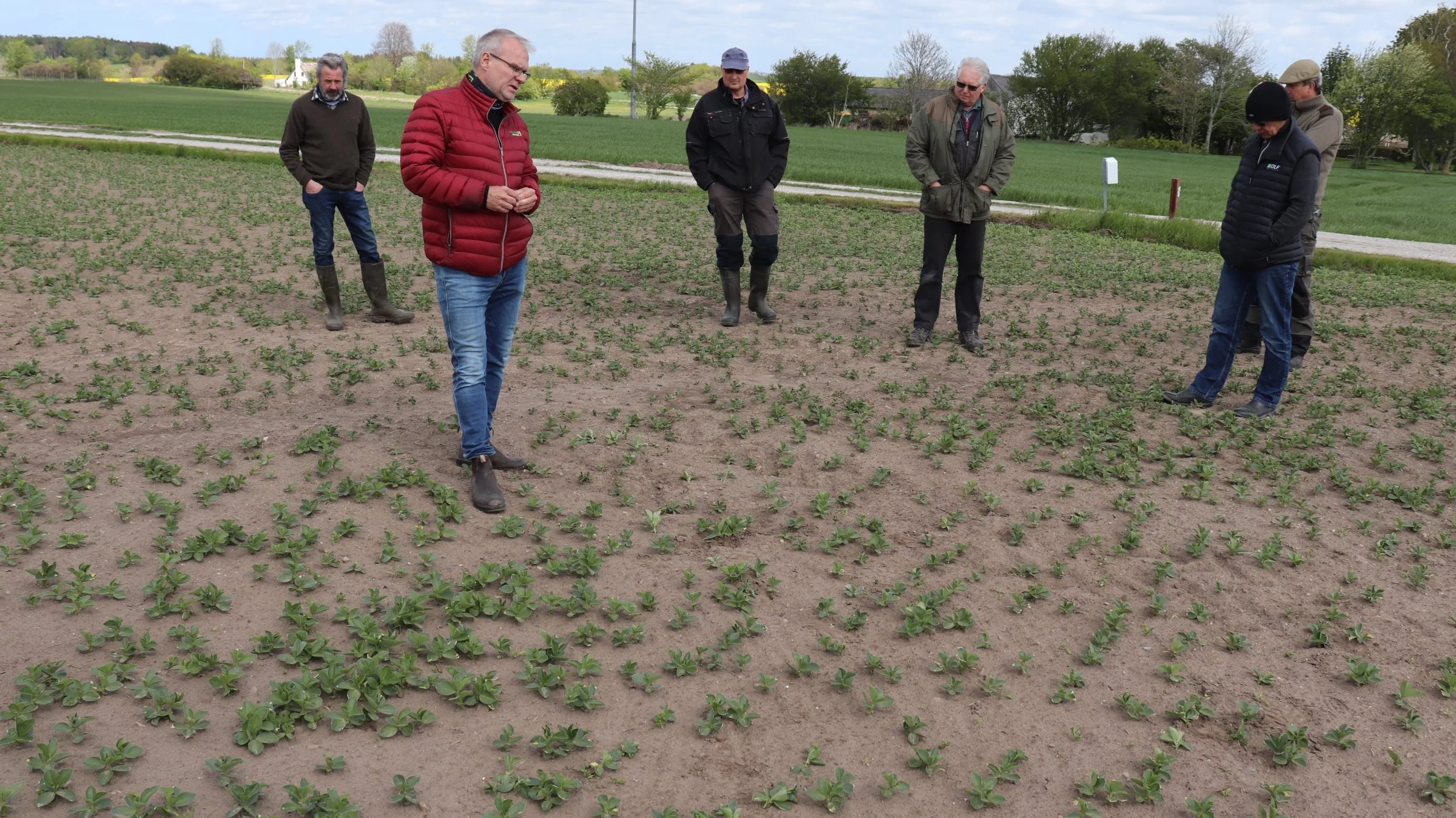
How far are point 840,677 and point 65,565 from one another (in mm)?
3540

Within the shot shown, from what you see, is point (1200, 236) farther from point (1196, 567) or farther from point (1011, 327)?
point (1196, 567)

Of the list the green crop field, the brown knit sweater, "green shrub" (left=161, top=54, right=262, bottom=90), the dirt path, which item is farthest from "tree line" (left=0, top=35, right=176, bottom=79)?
the brown knit sweater

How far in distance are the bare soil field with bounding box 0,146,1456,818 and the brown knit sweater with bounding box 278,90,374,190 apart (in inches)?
52.8

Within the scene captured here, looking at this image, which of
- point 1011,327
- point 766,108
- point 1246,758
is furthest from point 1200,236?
point 1246,758

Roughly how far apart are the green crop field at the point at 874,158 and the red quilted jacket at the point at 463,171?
2003 centimetres

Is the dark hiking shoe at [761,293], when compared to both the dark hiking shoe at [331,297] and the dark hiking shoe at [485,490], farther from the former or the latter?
the dark hiking shoe at [485,490]

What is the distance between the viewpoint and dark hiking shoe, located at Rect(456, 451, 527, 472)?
236 inches

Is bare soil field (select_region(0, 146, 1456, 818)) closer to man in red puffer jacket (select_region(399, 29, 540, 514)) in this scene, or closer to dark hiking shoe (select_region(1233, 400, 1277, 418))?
dark hiking shoe (select_region(1233, 400, 1277, 418))

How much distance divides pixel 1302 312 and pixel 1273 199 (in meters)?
2.17

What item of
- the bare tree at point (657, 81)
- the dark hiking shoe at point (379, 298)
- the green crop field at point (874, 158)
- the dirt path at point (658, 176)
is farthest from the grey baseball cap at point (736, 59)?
the bare tree at point (657, 81)

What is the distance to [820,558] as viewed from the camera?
5207 mm

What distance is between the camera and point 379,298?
947 cm

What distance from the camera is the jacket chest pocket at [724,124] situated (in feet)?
30.4

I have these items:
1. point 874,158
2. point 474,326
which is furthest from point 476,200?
point 874,158
